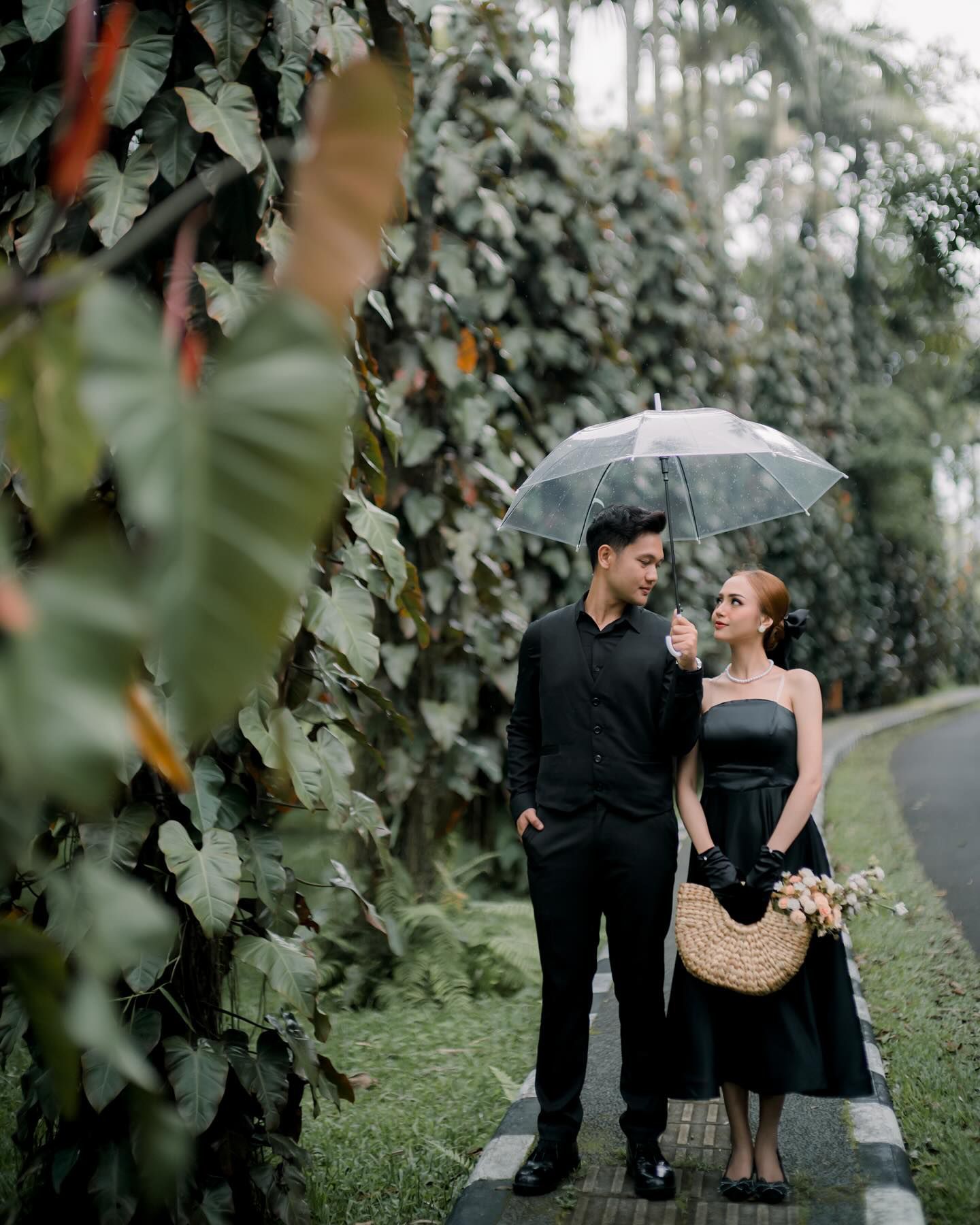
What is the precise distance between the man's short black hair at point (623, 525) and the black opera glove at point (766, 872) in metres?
0.98

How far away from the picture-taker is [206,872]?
9.46 feet

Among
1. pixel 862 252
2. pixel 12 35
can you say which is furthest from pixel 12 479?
pixel 862 252

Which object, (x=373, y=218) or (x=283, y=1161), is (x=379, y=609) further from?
(x=373, y=218)

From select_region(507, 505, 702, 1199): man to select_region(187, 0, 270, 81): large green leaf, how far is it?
1.62m

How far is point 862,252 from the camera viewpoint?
750 inches

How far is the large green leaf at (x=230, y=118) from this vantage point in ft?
9.40

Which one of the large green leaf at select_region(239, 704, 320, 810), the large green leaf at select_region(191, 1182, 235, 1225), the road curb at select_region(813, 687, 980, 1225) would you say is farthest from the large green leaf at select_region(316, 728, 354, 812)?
the road curb at select_region(813, 687, 980, 1225)

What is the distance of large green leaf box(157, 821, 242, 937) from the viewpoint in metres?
2.84

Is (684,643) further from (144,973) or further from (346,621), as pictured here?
(144,973)

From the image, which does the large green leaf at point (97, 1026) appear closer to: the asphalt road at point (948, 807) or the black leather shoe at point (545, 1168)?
the black leather shoe at point (545, 1168)

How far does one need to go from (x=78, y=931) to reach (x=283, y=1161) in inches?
35.7

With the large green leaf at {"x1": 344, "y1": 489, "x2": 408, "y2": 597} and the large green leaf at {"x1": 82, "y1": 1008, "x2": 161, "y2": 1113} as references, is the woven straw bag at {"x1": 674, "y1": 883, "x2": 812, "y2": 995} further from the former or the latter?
the large green leaf at {"x1": 82, "y1": 1008, "x2": 161, "y2": 1113}

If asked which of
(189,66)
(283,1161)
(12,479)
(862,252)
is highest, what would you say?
(189,66)

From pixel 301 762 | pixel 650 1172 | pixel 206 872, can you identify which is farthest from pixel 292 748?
pixel 650 1172
